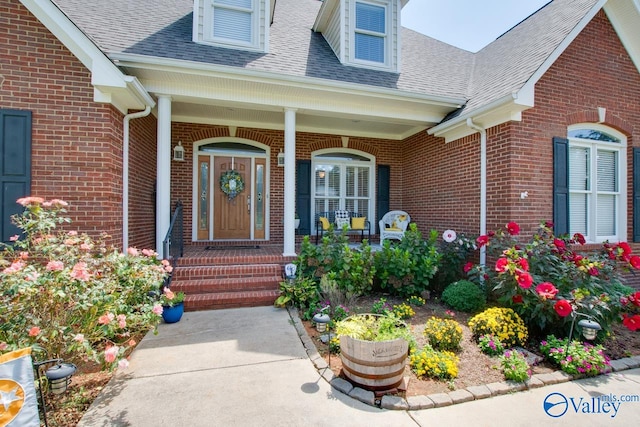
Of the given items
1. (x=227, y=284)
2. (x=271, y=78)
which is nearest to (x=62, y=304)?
(x=227, y=284)

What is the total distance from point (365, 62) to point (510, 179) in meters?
3.76

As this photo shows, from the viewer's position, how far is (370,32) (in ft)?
21.5

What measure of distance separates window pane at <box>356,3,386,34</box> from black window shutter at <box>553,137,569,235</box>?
4.21m

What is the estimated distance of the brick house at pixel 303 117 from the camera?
3980 millimetres

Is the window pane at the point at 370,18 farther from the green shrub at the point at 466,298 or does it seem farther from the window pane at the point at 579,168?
the green shrub at the point at 466,298

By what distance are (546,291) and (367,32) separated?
5.92 metres

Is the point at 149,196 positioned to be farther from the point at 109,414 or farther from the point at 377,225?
the point at 377,225

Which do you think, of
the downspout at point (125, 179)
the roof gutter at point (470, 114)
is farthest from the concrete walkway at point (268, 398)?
the roof gutter at point (470, 114)

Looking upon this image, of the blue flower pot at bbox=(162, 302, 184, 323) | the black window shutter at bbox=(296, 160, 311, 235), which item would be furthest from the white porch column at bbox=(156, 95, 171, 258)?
the black window shutter at bbox=(296, 160, 311, 235)

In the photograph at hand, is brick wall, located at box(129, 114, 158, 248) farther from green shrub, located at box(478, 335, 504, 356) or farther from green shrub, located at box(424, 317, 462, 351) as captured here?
green shrub, located at box(478, 335, 504, 356)

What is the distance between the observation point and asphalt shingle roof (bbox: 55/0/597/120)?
495 centimetres

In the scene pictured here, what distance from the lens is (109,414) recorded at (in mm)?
2266

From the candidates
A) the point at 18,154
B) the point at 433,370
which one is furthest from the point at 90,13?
the point at 433,370

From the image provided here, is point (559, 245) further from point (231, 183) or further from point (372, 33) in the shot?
point (231, 183)
